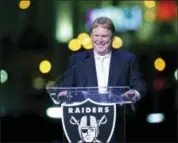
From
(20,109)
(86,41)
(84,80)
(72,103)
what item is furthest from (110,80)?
(20,109)

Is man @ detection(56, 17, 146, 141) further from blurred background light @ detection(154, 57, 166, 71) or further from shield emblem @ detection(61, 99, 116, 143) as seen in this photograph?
blurred background light @ detection(154, 57, 166, 71)

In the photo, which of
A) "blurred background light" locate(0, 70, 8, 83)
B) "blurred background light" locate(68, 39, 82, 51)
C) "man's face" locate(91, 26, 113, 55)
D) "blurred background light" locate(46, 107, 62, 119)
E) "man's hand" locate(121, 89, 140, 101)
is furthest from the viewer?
"blurred background light" locate(0, 70, 8, 83)

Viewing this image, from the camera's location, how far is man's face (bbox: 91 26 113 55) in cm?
575

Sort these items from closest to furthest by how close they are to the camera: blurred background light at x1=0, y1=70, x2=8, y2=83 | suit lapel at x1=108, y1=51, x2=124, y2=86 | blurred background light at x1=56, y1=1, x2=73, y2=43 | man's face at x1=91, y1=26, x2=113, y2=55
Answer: man's face at x1=91, y1=26, x2=113, y2=55
suit lapel at x1=108, y1=51, x2=124, y2=86
blurred background light at x1=56, y1=1, x2=73, y2=43
blurred background light at x1=0, y1=70, x2=8, y2=83

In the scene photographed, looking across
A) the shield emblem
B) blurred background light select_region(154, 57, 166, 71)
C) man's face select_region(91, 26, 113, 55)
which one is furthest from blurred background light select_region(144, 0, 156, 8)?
the shield emblem

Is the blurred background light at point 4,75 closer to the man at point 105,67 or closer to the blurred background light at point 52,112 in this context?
the blurred background light at point 52,112

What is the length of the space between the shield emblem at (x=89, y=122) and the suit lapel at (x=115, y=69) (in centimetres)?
52

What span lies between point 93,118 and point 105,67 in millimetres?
719

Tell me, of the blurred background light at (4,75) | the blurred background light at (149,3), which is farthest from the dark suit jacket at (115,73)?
the blurred background light at (4,75)

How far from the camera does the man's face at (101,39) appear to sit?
18.9 feet

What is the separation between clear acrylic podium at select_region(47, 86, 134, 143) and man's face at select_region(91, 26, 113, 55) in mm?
565

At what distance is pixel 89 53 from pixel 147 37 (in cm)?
188

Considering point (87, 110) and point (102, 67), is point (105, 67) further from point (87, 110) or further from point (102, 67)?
point (87, 110)

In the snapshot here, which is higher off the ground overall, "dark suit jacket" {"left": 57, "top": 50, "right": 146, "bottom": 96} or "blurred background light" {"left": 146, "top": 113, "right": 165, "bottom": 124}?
"dark suit jacket" {"left": 57, "top": 50, "right": 146, "bottom": 96}
